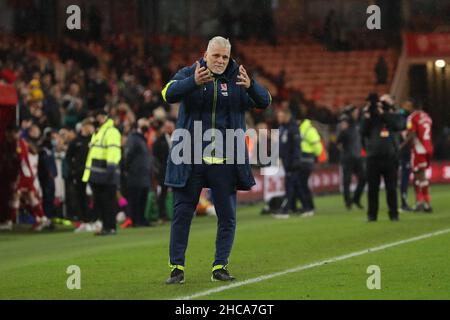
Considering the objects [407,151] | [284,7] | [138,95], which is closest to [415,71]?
[284,7]

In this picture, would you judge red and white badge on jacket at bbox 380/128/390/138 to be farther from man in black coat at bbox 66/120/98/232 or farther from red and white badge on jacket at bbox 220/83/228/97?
red and white badge on jacket at bbox 220/83/228/97

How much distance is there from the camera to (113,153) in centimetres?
2162

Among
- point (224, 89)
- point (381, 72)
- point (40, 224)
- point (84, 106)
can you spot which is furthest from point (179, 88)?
point (381, 72)

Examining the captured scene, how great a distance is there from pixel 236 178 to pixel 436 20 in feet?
119

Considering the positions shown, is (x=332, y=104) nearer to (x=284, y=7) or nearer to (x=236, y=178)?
(x=284, y=7)

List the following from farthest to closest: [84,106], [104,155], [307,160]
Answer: [84,106] < [307,160] < [104,155]

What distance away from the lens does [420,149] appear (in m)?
26.6

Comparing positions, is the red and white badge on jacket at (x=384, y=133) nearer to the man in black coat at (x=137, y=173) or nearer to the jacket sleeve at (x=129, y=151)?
the man in black coat at (x=137, y=173)

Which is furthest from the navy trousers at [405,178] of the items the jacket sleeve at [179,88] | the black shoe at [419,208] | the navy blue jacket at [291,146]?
the jacket sleeve at [179,88]

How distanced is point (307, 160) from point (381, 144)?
4646mm

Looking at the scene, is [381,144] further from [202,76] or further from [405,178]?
[202,76]

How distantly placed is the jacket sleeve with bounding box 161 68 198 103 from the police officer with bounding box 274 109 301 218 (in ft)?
44.5

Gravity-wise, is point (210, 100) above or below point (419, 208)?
above

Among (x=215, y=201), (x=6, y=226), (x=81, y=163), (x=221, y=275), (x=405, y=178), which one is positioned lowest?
(x=6, y=226)
